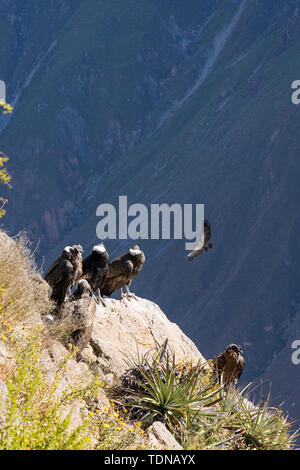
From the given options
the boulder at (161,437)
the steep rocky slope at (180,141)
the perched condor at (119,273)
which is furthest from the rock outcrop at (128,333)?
the steep rocky slope at (180,141)

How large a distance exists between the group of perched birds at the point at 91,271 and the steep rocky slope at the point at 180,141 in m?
62.8

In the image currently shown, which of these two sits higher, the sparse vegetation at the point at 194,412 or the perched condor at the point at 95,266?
the perched condor at the point at 95,266

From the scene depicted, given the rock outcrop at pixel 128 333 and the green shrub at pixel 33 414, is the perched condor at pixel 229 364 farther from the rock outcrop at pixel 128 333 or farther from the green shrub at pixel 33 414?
the green shrub at pixel 33 414

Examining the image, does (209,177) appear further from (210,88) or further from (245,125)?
(210,88)

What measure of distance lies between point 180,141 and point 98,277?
12144 cm

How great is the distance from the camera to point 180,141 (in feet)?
439

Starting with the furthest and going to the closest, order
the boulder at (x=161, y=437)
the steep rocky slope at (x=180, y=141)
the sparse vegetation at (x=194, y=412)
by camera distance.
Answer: the steep rocky slope at (x=180, y=141) < the sparse vegetation at (x=194, y=412) < the boulder at (x=161, y=437)

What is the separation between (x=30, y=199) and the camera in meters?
153

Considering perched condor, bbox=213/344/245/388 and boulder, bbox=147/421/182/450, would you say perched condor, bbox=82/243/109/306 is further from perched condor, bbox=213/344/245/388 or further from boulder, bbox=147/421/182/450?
boulder, bbox=147/421/182/450

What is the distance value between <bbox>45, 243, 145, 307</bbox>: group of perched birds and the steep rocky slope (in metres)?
62.8

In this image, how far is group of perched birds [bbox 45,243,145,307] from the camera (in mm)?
12297

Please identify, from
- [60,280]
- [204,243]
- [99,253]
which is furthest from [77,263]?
[204,243]

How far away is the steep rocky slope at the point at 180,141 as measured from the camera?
98.8 m

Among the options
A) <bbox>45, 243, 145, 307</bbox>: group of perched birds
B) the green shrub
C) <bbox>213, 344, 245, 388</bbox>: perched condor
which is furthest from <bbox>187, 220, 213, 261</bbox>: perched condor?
the green shrub
